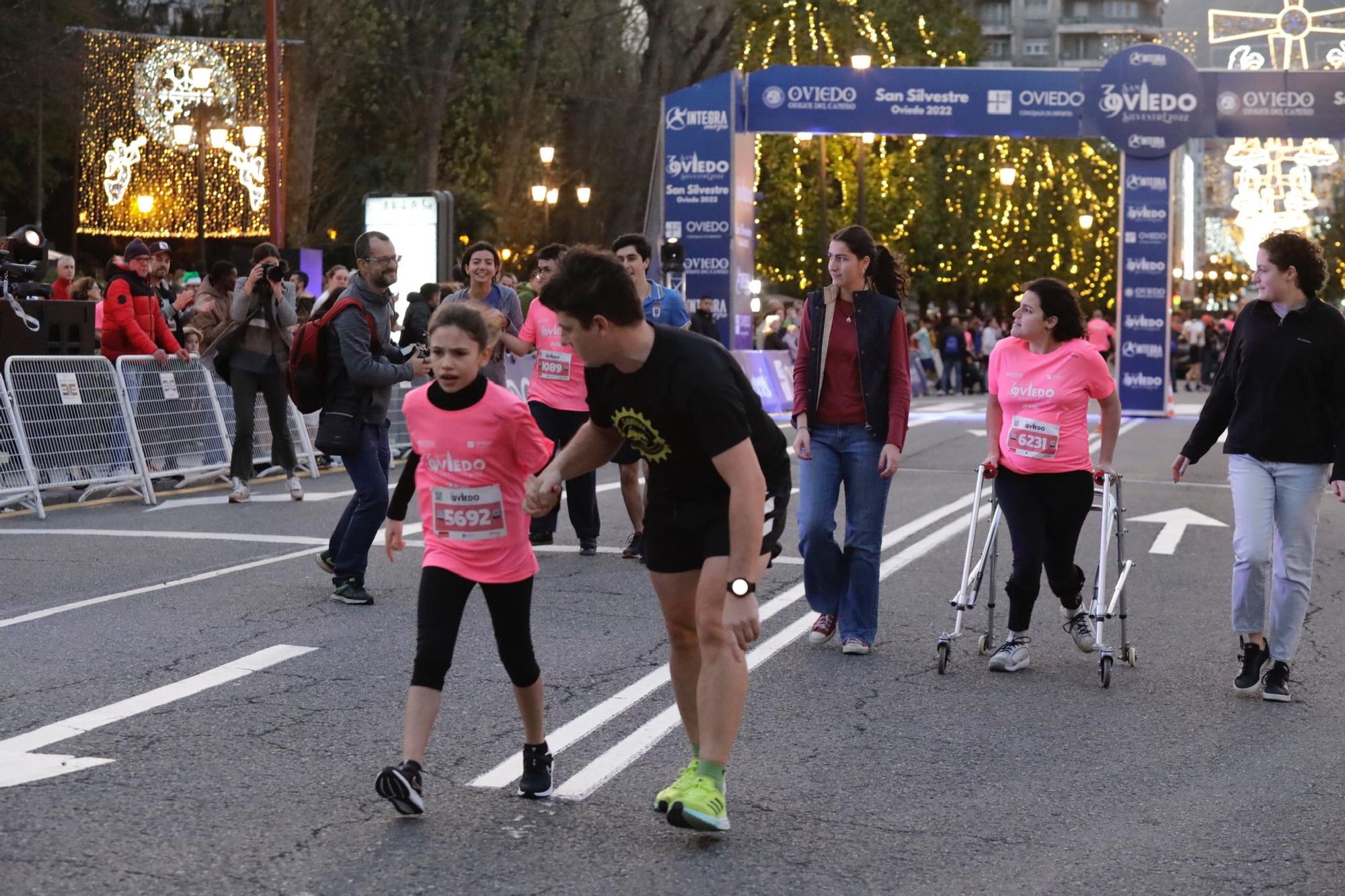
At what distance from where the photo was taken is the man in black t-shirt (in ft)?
16.1

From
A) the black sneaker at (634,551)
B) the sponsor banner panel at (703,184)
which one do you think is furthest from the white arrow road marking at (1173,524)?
the sponsor banner panel at (703,184)

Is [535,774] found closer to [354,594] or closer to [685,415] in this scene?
[685,415]

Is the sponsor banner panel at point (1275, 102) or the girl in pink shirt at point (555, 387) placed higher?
the sponsor banner panel at point (1275, 102)

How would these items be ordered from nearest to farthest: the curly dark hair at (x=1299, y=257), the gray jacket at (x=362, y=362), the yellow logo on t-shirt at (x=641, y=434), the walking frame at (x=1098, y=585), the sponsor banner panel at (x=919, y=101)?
the yellow logo on t-shirt at (x=641, y=434), the curly dark hair at (x=1299, y=257), the walking frame at (x=1098, y=585), the gray jacket at (x=362, y=362), the sponsor banner panel at (x=919, y=101)

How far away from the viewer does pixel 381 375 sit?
938 cm

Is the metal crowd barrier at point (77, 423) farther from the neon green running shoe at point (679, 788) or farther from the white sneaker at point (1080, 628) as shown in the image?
the neon green running shoe at point (679, 788)

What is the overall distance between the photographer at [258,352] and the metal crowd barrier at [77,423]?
0.77 m

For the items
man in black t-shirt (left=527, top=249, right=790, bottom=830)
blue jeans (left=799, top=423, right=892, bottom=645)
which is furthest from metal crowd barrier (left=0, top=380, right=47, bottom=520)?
man in black t-shirt (left=527, top=249, right=790, bottom=830)

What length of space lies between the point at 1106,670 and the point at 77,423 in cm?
915

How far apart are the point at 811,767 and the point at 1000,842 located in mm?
990

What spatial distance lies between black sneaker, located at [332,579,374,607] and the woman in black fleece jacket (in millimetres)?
4083

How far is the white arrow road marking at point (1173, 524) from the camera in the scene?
41.2ft

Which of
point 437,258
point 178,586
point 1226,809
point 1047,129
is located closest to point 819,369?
point 1226,809

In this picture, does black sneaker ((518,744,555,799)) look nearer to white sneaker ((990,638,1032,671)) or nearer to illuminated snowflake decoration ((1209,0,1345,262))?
white sneaker ((990,638,1032,671))
